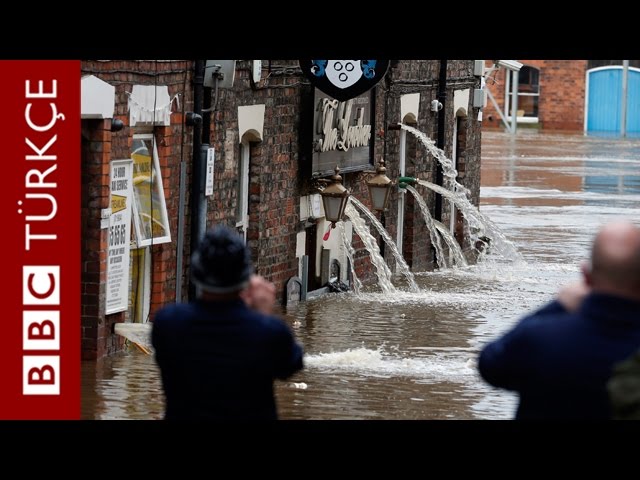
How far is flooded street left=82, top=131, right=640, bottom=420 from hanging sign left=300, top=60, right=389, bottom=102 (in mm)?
2219

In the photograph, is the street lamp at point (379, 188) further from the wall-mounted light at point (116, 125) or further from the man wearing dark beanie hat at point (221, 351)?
the man wearing dark beanie hat at point (221, 351)

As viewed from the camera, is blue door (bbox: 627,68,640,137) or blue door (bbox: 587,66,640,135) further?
blue door (bbox: 587,66,640,135)

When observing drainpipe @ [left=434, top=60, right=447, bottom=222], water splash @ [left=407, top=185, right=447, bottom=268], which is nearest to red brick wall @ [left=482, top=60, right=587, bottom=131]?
drainpipe @ [left=434, top=60, right=447, bottom=222]

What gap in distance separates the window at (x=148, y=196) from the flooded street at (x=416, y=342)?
1.06 m

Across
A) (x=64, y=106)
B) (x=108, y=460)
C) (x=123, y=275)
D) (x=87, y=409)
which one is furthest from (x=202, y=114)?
(x=108, y=460)

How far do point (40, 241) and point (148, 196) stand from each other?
316 cm

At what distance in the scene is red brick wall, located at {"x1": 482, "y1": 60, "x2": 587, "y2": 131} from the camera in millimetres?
56406

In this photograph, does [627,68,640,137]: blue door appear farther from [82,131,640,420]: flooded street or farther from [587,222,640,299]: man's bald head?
[587,222,640,299]: man's bald head

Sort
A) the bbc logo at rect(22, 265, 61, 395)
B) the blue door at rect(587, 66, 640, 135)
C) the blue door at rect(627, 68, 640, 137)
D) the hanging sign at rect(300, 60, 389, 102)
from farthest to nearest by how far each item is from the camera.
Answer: the blue door at rect(587, 66, 640, 135)
the blue door at rect(627, 68, 640, 137)
the hanging sign at rect(300, 60, 389, 102)
the bbc logo at rect(22, 265, 61, 395)

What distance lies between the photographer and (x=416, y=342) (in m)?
14.9

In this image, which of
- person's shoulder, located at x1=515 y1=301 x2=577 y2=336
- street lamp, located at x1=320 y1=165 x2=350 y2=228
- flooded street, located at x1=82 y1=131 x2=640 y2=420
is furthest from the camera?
street lamp, located at x1=320 y1=165 x2=350 y2=228
